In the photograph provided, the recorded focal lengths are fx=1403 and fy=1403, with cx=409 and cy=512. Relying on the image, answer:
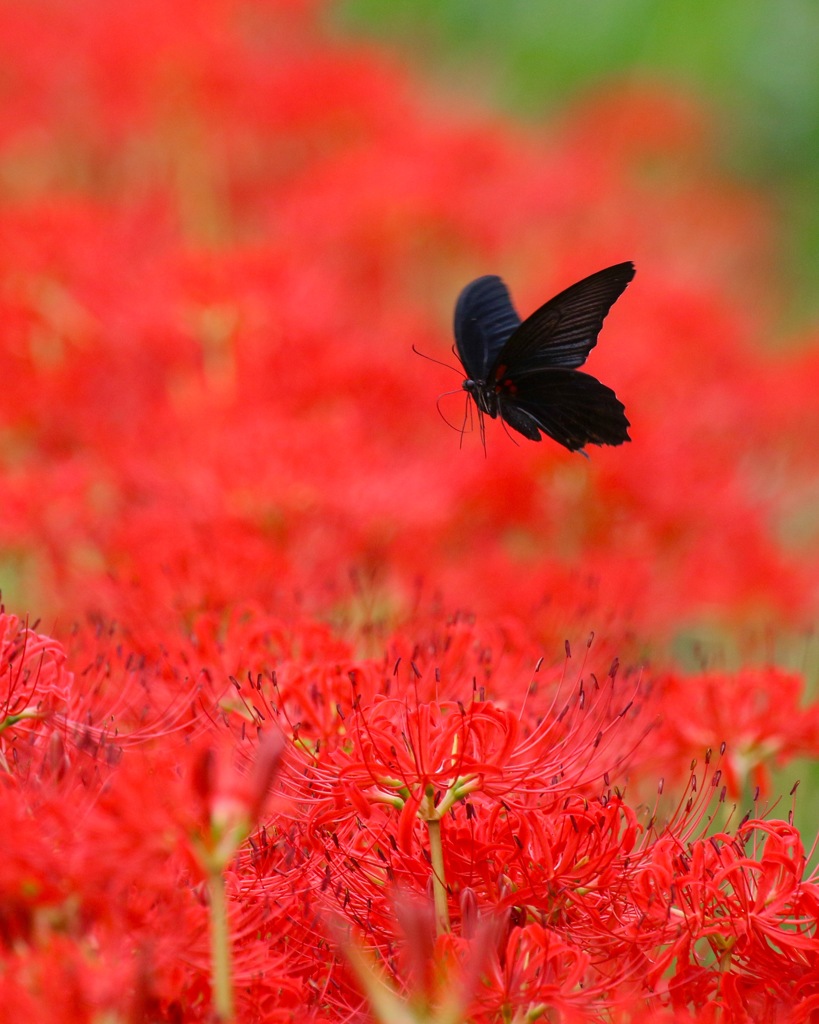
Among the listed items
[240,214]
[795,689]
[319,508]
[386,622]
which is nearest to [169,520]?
[319,508]

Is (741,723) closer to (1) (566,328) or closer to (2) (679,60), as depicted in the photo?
(1) (566,328)

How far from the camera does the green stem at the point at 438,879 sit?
1263 mm

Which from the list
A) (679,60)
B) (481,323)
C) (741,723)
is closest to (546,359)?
(481,323)

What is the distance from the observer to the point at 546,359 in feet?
6.02

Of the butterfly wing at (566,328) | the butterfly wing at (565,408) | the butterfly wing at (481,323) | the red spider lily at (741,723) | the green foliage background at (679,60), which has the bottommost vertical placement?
the red spider lily at (741,723)

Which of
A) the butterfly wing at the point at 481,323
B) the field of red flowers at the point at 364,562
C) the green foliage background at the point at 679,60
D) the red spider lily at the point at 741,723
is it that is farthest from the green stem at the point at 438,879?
the green foliage background at the point at 679,60

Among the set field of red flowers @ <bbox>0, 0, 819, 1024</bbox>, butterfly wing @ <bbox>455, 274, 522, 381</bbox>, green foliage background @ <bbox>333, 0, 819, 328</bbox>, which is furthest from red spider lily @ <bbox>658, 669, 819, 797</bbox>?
green foliage background @ <bbox>333, 0, 819, 328</bbox>

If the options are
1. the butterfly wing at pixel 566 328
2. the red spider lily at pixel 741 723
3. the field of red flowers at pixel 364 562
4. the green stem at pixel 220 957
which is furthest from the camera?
the red spider lily at pixel 741 723

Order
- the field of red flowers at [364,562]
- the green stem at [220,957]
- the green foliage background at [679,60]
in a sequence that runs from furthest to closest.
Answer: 1. the green foliage background at [679,60]
2. the field of red flowers at [364,562]
3. the green stem at [220,957]

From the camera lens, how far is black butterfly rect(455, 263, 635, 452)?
169cm

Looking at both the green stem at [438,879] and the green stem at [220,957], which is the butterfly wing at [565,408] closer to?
the green stem at [438,879]

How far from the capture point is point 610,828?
1.34 meters

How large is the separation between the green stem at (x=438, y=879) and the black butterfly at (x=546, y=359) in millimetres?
603

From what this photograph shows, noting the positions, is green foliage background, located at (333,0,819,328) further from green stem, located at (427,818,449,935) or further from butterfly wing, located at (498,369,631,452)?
green stem, located at (427,818,449,935)
